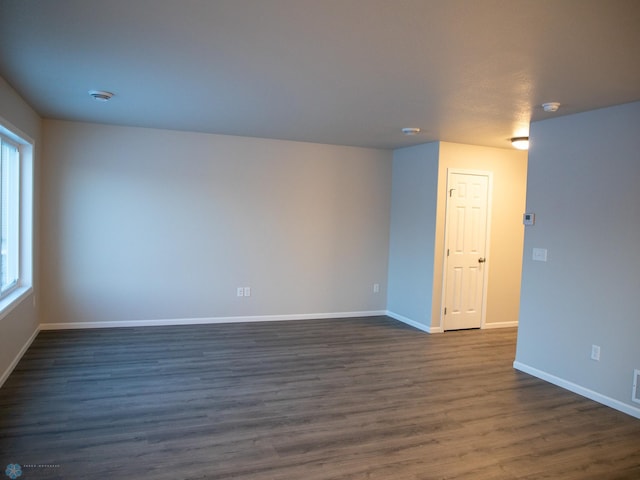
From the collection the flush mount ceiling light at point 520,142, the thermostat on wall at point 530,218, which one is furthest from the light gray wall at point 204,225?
the thermostat on wall at point 530,218

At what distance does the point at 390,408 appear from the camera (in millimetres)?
3523

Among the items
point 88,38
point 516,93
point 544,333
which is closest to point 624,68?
point 516,93

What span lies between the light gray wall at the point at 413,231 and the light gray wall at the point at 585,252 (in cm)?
149

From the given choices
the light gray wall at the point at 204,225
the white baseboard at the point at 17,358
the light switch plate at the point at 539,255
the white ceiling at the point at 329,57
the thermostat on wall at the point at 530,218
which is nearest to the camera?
the white ceiling at the point at 329,57

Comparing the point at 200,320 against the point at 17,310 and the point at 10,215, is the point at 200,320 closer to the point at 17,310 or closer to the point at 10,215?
the point at 17,310

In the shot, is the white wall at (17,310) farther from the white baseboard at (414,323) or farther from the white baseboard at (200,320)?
the white baseboard at (414,323)

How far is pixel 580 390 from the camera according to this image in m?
3.97

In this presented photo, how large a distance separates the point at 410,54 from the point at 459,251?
3700mm

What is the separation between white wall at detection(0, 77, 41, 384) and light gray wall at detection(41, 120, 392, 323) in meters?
0.43

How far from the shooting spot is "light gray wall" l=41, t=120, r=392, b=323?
17.6ft

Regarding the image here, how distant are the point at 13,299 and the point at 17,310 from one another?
0.52ft

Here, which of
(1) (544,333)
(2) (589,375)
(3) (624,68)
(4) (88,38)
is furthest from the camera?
(1) (544,333)

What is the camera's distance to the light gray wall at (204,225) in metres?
5.37

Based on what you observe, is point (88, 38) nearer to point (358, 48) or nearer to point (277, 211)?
point (358, 48)
